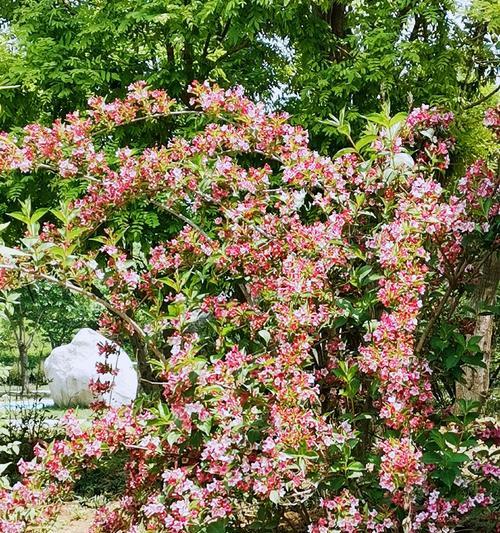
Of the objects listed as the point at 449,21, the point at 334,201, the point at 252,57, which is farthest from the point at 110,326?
the point at 449,21

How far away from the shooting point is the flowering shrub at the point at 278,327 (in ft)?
8.32

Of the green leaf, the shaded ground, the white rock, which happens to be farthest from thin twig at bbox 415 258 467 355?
the white rock

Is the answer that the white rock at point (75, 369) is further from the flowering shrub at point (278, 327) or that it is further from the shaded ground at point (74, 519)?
the flowering shrub at point (278, 327)

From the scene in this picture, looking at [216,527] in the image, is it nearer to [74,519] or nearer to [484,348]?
[74,519]

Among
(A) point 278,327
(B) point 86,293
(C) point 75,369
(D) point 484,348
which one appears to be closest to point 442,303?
(A) point 278,327

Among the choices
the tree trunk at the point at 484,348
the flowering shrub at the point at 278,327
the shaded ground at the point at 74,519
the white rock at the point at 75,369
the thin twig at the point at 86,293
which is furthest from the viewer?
the white rock at the point at 75,369

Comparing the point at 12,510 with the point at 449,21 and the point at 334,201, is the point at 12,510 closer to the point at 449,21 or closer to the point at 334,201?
the point at 334,201

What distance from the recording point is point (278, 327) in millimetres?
2729

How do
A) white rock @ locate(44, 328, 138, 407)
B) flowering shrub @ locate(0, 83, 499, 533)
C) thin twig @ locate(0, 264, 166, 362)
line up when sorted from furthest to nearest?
white rock @ locate(44, 328, 138, 407) < thin twig @ locate(0, 264, 166, 362) < flowering shrub @ locate(0, 83, 499, 533)

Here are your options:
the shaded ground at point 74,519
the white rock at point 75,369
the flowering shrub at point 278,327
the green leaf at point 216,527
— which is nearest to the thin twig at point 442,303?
the flowering shrub at point 278,327

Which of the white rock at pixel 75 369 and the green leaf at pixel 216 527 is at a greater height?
the green leaf at pixel 216 527

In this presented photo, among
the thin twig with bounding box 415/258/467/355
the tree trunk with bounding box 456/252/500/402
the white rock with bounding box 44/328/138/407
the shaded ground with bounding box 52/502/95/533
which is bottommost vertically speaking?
the white rock with bounding box 44/328/138/407

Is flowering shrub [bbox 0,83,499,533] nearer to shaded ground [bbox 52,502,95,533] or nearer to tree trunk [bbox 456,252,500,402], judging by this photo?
shaded ground [bbox 52,502,95,533]

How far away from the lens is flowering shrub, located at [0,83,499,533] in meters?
2.54
